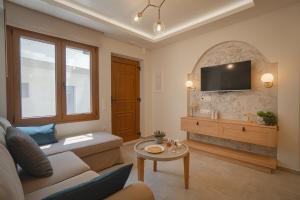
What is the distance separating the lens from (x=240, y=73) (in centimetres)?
296

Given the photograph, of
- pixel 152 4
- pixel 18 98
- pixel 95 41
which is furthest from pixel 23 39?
pixel 152 4

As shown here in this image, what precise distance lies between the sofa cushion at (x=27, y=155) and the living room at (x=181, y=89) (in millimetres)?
101

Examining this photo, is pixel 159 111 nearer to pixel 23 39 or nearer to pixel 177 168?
pixel 177 168

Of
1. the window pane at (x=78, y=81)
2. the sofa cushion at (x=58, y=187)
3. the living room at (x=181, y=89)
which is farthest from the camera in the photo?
the window pane at (x=78, y=81)

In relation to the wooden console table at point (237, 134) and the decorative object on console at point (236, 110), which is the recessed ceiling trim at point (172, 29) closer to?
the decorative object on console at point (236, 110)

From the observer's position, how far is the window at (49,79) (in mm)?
2490

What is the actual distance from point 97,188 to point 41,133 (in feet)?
6.75

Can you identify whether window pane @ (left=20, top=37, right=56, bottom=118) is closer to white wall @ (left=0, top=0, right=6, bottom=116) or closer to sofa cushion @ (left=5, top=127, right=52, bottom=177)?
white wall @ (left=0, top=0, right=6, bottom=116)

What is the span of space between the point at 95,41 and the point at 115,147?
224cm

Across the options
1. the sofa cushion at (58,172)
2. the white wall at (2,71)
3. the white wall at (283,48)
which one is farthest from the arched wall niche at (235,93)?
the white wall at (2,71)

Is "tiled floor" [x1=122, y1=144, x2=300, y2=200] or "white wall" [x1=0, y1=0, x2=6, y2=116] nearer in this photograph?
"tiled floor" [x1=122, y1=144, x2=300, y2=200]

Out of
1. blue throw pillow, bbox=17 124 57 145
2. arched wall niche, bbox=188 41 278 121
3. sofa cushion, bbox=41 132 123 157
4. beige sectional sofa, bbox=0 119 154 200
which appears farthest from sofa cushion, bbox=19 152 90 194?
arched wall niche, bbox=188 41 278 121

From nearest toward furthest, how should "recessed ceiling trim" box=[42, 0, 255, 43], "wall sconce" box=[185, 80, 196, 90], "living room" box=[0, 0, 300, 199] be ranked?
"living room" box=[0, 0, 300, 199], "recessed ceiling trim" box=[42, 0, 255, 43], "wall sconce" box=[185, 80, 196, 90]

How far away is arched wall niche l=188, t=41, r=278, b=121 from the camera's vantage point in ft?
9.11
